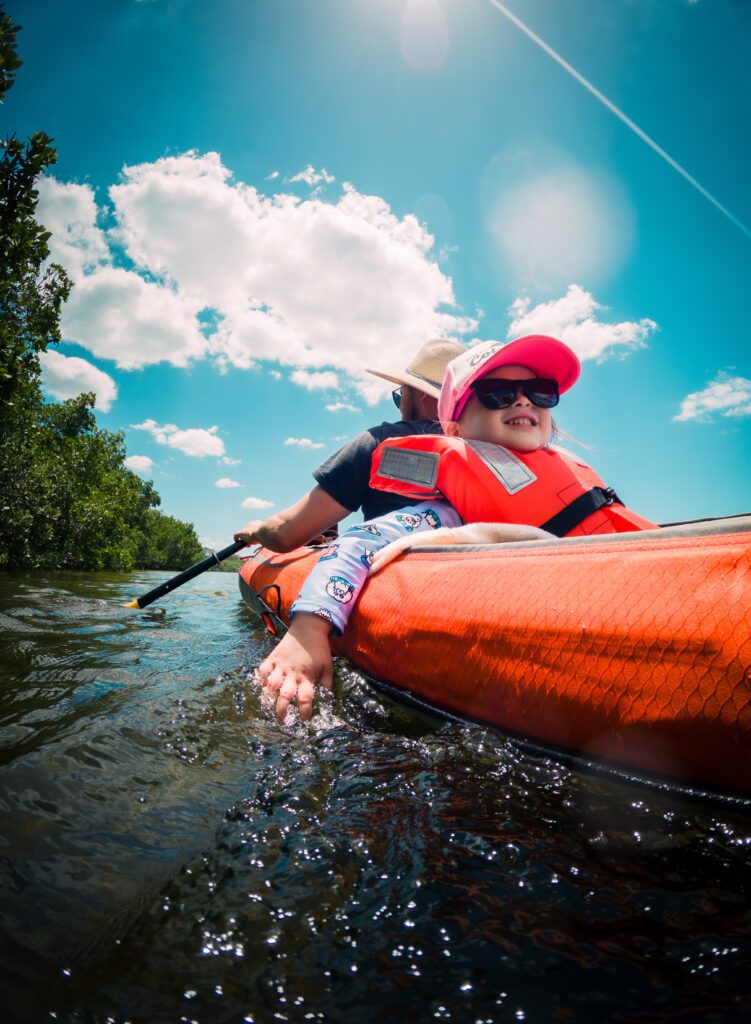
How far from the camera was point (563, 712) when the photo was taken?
1.12m

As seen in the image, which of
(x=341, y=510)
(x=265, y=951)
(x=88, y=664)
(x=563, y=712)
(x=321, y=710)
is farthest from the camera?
(x=341, y=510)

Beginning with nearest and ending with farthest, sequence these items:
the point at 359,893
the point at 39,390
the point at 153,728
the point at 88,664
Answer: the point at 359,893, the point at 153,728, the point at 88,664, the point at 39,390

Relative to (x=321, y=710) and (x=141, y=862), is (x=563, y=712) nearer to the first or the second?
(x=321, y=710)

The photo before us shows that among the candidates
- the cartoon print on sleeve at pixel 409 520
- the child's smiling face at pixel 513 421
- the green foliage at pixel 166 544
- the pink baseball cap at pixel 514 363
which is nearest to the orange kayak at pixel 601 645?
the cartoon print on sleeve at pixel 409 520

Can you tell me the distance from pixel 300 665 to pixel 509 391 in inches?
64.4

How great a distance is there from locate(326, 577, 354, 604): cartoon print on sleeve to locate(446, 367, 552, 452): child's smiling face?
1.07 meters

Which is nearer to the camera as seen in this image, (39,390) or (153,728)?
(153,728)

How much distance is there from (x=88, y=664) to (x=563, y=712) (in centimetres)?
201

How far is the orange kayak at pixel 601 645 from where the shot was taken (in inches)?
37.0

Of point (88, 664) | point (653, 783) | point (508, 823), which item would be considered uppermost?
point (653, 783)

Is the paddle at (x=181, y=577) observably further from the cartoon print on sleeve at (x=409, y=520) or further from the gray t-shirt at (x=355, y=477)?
the cartoon print on sleeve at (x=409, y=520)

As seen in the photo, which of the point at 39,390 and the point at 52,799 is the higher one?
the point at 39,390

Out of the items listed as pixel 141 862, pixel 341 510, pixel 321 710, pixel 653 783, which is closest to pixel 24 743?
pixel 141 862

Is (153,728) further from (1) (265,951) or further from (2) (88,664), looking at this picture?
(2) (88,664)
